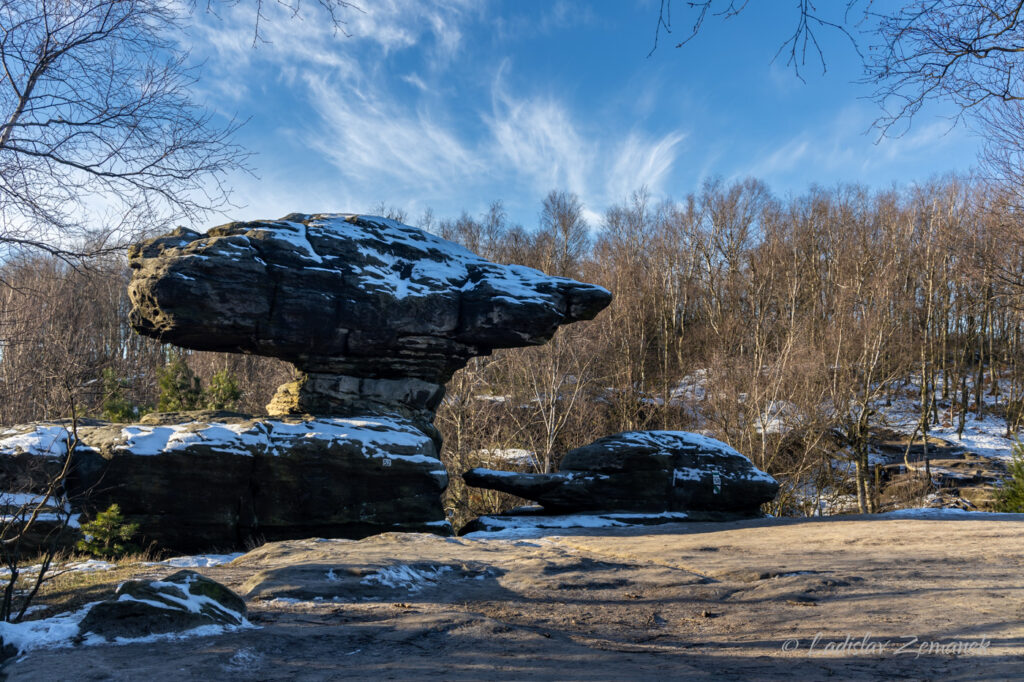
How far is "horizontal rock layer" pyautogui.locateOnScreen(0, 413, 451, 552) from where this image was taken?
400 inches

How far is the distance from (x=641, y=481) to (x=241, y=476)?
24.3ft

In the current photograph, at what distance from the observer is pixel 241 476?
10672mm

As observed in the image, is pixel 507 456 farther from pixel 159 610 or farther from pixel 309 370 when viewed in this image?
pixel 159 610

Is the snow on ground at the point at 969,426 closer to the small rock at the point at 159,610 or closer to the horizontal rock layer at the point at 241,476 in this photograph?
the horizontal rock layer at the point at 241,476

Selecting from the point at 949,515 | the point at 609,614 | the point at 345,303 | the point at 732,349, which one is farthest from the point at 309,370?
the point at 732,349

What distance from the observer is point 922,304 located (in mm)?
30688

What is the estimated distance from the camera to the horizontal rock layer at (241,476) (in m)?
10.1

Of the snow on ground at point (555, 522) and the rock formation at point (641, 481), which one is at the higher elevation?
the rock formation at point (641, 481)

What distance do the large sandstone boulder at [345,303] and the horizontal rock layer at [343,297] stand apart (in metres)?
0.02

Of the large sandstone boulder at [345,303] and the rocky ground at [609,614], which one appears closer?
the rocky ground at [609,614]

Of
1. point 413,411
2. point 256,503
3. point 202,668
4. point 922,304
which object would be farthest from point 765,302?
point 202,668

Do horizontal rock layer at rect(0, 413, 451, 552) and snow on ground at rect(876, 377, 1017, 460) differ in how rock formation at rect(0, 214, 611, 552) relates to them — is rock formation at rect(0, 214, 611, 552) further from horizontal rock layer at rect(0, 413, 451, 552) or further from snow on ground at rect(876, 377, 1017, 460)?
snow on ground at rect(876, 377, 1017, 460)

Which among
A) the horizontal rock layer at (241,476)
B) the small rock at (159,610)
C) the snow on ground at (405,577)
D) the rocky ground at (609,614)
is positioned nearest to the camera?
the rocky ground at (609,614)

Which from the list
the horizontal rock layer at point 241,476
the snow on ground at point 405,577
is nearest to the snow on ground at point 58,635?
the snow on ground at point 405,577
